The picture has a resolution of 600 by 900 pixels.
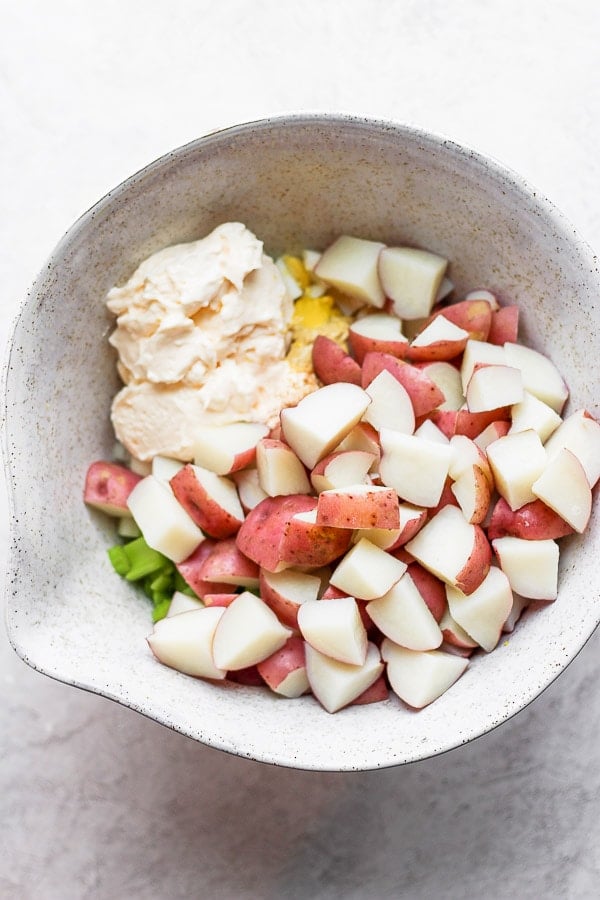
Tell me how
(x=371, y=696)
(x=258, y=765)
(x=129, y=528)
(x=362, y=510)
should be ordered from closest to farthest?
1. (x=362, y=510)
2. (x=371, y=696)
3. (x=129, y=528)
4. (x=258, y=765)

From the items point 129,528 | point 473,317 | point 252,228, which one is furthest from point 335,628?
point 252,228

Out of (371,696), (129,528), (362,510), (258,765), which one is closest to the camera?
(362,510)

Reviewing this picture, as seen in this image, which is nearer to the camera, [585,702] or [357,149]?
[357,149]

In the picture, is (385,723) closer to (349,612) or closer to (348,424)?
(349,612)

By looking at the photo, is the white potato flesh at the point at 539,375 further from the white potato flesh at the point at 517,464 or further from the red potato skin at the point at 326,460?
the red potato skin at the point at 326,460

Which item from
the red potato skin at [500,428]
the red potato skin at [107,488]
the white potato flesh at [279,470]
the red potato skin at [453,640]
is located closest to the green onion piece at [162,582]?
the red potato skin at [107,488]

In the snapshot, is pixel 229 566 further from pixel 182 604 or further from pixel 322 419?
pixel 322 419

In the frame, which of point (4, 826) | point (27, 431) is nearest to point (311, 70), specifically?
point (27, 431)
